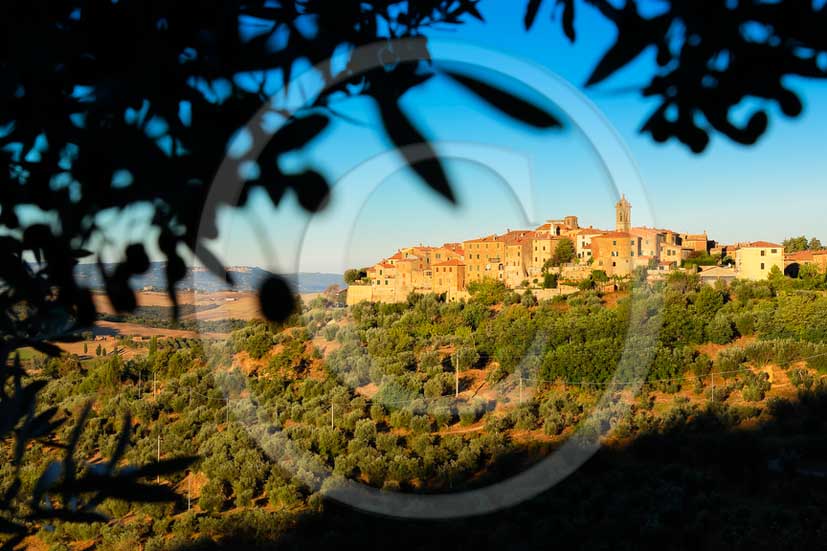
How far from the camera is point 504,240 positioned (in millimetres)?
19109

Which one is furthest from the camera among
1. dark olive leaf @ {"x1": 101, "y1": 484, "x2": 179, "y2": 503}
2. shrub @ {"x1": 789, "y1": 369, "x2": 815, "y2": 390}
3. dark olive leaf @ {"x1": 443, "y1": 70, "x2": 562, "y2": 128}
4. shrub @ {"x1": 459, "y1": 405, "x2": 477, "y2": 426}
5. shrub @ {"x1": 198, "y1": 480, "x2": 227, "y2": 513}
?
shrub @ {"x1": 459, "y1": 405, "x2": 477, "y2": 426}

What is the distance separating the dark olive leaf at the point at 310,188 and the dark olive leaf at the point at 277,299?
0.06 metres

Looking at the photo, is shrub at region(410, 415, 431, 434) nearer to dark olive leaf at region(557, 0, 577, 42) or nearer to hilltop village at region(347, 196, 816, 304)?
hilltop village at region(347, 196, 816, 304)

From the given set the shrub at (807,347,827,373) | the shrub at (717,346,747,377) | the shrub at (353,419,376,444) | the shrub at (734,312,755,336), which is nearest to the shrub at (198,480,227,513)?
the shrub at (353,419,376,444)

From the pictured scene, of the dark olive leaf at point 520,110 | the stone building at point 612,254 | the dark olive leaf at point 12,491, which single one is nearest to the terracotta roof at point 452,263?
the stone building at point 612,254

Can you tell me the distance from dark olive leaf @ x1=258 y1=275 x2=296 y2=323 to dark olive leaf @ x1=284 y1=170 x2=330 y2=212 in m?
0.06

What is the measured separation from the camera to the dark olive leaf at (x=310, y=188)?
474 millimetres

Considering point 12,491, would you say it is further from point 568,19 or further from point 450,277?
point 450,277

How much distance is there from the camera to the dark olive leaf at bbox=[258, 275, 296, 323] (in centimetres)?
49

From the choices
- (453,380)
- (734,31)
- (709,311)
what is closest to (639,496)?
(453,380)

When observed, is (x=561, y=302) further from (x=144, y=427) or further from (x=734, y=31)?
(x=734, y=31)

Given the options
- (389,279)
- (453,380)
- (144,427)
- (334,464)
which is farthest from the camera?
(389,279)

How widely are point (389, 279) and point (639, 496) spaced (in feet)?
34.3

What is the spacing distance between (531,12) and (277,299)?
0.32 meters
